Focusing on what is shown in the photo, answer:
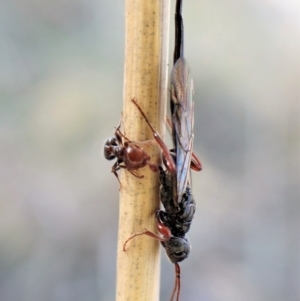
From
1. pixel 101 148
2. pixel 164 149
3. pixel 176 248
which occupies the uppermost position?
pixel 101 148

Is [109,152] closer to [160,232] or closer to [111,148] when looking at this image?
[111,148]

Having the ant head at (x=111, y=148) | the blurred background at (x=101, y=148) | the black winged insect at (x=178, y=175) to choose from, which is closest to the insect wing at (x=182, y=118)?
the black winged insect at (x=178, y=175)

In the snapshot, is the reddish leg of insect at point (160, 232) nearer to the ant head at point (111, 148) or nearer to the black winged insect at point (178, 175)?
the black winged insect at point (178, 175)

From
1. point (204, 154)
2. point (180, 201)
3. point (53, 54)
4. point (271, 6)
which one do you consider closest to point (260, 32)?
point (271, 6)

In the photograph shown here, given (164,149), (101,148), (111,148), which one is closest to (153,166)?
(164,149)

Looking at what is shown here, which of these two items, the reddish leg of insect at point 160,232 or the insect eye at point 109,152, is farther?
the insect eye at point 109,152

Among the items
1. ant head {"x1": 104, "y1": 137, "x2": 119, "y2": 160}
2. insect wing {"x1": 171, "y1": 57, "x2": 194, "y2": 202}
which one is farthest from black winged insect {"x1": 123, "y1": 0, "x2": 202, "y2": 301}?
ant head {"x1": 104, "y1": 137, "x2": 119, "y2": 160}
